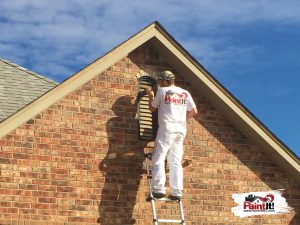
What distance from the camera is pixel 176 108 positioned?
11945mm

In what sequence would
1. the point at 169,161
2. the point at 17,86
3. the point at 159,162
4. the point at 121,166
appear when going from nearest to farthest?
the point at 159,162 < the point at 169,161 < the point at 121,166 < the point at 17,86

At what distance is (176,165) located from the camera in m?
11.6

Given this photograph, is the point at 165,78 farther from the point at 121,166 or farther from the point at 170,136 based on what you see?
the point at 121,166

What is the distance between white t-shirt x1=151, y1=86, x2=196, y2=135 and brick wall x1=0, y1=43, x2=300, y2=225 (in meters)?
0.87

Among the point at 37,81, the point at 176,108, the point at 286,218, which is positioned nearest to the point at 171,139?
the point at 176,108

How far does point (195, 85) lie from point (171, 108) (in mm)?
1592

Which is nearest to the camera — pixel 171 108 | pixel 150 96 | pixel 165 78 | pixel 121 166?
pixel 171 108

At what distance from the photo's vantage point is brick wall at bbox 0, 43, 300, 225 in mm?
11609

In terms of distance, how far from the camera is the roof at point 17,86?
1504cm

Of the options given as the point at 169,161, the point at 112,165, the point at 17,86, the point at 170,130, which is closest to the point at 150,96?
the point at 170,130

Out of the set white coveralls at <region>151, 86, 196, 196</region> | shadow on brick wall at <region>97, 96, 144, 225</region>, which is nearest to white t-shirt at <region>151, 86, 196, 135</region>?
white coveralls at <region>151, 86, 196, 196</region>

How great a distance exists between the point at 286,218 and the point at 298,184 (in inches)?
27.9

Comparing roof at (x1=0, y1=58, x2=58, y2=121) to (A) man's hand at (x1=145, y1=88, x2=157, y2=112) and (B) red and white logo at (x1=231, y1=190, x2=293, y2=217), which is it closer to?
(A) man's hand at (x1=145, y1=88, x2=157, y2=112)

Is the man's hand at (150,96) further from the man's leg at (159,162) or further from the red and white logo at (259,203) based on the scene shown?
the red and white logo at (259,203)
